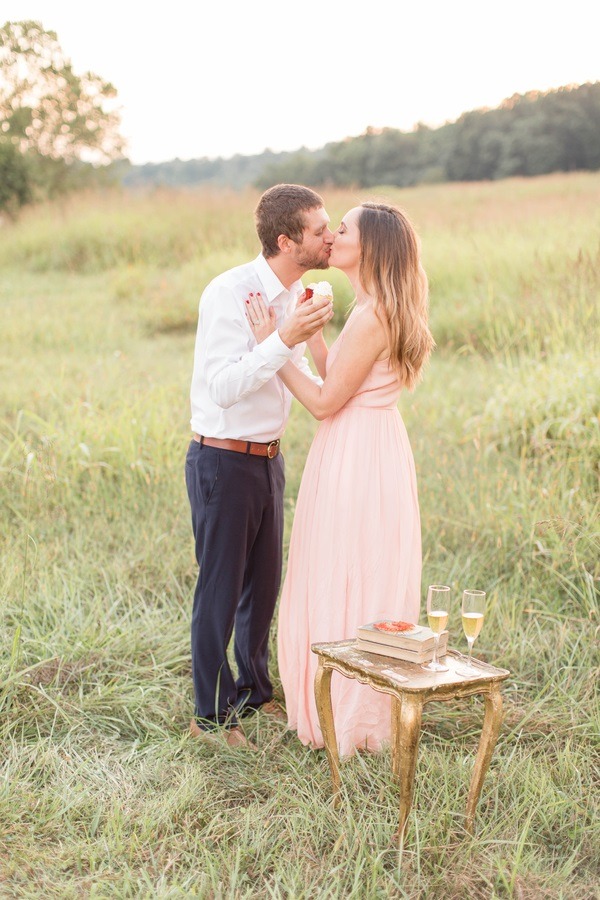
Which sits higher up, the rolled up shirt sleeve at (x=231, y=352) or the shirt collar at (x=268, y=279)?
the shirt collar at (x=268, y=279)

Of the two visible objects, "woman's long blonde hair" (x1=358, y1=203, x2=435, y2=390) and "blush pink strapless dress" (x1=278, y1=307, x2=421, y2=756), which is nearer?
"woman's long blonde hair" (x1=358, y1=203, x2=435, y2=390)

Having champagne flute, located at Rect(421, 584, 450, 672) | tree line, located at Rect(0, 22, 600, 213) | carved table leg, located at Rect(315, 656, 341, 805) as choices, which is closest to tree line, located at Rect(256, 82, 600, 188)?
tree line, located at Rect(0, 22, 600, 213)

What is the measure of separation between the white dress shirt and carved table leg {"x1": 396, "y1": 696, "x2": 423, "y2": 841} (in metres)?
1.23

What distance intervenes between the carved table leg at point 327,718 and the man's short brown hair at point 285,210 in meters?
1.56

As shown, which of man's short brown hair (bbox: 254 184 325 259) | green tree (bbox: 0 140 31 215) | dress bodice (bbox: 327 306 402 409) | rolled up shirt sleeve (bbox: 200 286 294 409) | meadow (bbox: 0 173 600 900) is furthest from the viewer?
green tree (bbox: 0 140 31 215)

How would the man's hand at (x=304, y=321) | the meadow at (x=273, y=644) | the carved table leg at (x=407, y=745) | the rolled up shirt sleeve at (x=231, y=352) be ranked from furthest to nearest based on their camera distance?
1. the rolled up shirt sleeve at (x=231, y=352)
2. the man's hand at (x=304, y=321)
3. the meadow at (x=273, y=644)
4. the carved table leg at (x=407, y=745)

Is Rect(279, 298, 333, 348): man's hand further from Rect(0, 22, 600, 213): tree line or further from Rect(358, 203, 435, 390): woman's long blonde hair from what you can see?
Rect(0, 22, 600, 213): tree line

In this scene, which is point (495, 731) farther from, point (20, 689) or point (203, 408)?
point (20, 689)

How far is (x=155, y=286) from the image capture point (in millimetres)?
11492

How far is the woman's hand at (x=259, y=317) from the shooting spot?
10.8 feet

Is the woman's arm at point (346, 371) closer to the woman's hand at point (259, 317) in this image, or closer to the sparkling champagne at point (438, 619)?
the woman's hand at point (259, 317)

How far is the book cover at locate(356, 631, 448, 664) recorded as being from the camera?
280 cm

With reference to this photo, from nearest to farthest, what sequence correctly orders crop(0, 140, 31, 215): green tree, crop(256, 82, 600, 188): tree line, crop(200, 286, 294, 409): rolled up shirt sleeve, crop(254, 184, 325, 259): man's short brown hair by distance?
crop(200, 286, 294, 409): rolled up shirt sleeve
crop(254, 184, 325, 259): man's short brown hair
crop(256, 82, 600, 188): tree line
crop(0, 140, 31, 215): green tree

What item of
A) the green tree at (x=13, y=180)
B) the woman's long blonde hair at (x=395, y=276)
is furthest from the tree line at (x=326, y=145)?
the woman's long blonde hair at (x=395, y=276)
